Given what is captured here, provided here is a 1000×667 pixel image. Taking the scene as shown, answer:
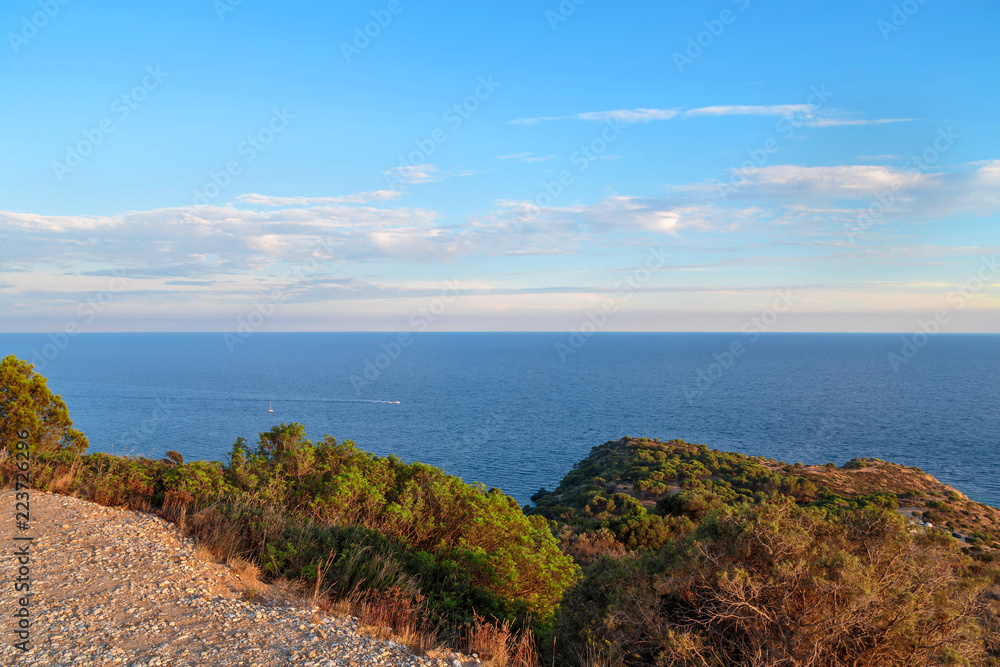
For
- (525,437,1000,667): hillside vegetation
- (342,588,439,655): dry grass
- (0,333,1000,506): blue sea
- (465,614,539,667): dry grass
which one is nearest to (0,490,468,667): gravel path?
(342,588,439,655): dry grass

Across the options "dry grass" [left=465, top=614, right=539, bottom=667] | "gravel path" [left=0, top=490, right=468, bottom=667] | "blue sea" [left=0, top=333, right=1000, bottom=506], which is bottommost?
"blue sea" [left=0, top=333, right=1000, bottom=506]

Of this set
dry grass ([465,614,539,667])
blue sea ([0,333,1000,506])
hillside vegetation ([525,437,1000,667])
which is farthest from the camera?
blue sea ([0,333,1000,506])

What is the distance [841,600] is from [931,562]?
1.10 m

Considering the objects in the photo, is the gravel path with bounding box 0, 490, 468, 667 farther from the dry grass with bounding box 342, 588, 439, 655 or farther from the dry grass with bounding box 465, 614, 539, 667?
the dry grass with bounding box 465, 614, 539, 667

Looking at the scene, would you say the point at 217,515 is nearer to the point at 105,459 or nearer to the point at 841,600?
the point at 105,459

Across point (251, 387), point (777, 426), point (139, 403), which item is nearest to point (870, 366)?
point (777, 426)

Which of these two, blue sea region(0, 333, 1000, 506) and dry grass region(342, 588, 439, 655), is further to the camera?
blue sea region(0, 333, 1000, 506)

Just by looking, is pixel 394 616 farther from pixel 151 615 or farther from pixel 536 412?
pixel 536 412

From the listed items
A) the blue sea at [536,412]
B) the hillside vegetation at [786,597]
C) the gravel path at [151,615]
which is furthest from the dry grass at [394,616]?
the blue sea at [536,412]

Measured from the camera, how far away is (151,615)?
5.57 metres

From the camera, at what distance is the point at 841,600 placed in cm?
477

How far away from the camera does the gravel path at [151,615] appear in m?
4.93

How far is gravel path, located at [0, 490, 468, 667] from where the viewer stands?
493 cm

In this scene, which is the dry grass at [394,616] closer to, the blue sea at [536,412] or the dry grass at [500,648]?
the dry grass at [500,648]
